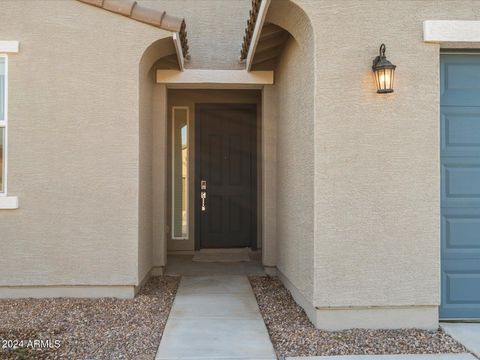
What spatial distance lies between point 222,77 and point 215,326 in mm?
3797

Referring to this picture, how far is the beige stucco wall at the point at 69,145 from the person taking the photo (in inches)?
207

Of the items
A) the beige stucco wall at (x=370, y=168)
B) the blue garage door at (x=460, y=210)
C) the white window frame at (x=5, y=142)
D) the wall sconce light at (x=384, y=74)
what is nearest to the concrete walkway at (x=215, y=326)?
the beige stucco wall at (x=370, y=168)

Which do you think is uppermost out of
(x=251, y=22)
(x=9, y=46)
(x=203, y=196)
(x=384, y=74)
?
(x=251, y=22)

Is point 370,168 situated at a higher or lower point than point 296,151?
lower

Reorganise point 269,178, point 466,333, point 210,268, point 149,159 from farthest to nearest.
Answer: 1. point 210,268
2. point 269,178
3. point 149,159
4. point 466,333

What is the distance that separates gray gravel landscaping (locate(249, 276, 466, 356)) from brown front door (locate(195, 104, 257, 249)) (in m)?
3.91

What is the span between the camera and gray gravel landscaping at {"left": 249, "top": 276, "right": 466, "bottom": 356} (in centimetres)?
392

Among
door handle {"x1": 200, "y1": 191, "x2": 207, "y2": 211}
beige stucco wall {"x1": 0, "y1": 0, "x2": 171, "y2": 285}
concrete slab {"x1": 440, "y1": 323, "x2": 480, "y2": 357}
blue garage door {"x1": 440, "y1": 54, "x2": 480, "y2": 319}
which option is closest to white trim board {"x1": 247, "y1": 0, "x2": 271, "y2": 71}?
beige stucco wall {"x1": 0, "y1": 0, "x2": 171, "y2": 285}

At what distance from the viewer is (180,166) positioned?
8.66 m

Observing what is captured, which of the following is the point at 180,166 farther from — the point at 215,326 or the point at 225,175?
the point at 215,326

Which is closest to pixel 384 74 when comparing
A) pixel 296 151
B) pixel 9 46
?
pixel 296 151

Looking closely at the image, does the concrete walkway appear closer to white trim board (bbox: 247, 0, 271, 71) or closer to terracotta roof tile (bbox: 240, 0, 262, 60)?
white trim board (bbox: 247, 0, 271, 71)

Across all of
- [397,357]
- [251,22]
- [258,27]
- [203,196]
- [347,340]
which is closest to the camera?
[397,357]

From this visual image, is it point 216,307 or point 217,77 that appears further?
point 217,77
